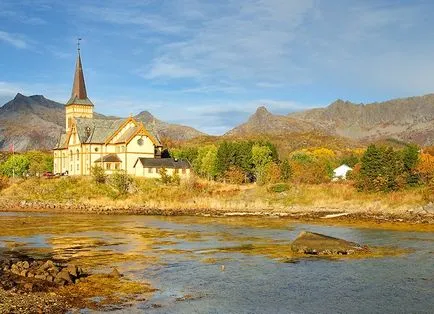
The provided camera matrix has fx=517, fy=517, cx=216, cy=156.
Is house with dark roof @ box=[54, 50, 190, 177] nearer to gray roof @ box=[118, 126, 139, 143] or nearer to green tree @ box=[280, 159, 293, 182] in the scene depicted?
gray roof @ box=[118, 126, 139, 143]

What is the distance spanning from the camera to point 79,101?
119188mm

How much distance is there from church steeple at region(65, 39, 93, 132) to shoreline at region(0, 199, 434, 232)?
3512 cm

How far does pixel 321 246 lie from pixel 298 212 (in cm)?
3501

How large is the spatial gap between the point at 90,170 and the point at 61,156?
→ 1897 centimetres

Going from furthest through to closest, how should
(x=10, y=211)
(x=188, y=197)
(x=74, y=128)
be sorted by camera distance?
(x=74, y=128)
(x=188, y=197)
(x=10, y=211)

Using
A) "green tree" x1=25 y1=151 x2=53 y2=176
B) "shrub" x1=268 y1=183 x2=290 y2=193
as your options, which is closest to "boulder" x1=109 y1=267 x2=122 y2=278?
"shrub" x1=268 y1=183 x2=290 y2=193

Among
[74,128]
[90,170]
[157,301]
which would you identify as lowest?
[157,301]

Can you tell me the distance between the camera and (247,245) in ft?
141

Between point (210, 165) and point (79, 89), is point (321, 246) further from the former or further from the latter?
point (79, 89)

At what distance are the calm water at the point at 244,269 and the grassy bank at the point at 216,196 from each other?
2150cm

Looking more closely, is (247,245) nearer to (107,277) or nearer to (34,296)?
(107,277)

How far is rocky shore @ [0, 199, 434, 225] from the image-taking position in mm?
63531

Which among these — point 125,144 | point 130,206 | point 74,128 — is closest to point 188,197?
point 130,206

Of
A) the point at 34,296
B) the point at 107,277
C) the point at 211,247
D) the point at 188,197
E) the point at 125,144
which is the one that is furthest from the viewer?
the point at 125,144
